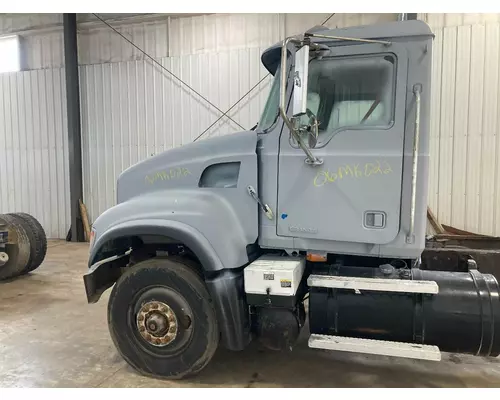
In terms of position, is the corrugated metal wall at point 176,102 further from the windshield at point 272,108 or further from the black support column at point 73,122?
the windshield at point 272,108

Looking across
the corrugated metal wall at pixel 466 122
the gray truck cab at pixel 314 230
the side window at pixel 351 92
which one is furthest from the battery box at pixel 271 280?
the corrugated metal wall at pixel 466 122

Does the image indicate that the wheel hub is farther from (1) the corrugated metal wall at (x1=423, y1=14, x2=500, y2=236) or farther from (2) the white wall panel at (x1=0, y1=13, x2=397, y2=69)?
(2) the white wall panel at (x1=0, y1=13, x2=397, y2=69)

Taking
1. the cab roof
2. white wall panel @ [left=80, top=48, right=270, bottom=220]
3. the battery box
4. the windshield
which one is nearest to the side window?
the cab roof

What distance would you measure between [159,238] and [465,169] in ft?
20.6

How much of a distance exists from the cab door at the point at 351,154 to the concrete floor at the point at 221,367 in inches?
44.4

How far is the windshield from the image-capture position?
118 inches

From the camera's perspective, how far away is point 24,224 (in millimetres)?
6234

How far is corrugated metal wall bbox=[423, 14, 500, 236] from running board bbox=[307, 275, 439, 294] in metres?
5.35

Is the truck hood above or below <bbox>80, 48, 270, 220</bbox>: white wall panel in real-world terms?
below

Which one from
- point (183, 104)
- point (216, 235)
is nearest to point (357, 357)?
point (216, 235)

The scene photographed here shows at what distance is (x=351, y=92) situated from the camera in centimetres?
278

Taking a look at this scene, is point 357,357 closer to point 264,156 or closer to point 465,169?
point 264,156

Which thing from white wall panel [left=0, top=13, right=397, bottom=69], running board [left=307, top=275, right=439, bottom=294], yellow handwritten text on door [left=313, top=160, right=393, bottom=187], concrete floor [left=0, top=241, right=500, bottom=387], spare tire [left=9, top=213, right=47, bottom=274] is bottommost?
concrete floor [left=0, top=241, right=500, bottom=387]

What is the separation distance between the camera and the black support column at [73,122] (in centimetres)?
916
